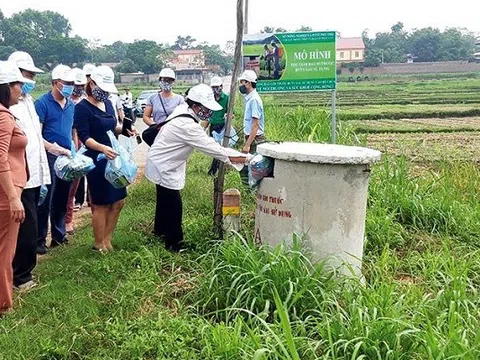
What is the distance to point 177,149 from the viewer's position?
4.72 metres

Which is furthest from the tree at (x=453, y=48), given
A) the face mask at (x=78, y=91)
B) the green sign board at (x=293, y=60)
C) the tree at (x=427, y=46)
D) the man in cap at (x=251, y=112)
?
the face mask at (x=78, y=91)

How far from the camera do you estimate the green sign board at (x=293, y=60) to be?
23.1 ft

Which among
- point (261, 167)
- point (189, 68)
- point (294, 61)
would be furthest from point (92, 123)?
point (189, 68)

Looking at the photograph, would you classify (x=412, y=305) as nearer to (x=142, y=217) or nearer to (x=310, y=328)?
(x=310, y=328)

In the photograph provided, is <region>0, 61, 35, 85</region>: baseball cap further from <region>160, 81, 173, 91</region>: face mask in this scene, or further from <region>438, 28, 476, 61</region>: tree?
<region>438, 28, 476, 61</region>: tree

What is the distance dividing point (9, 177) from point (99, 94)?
134 cm

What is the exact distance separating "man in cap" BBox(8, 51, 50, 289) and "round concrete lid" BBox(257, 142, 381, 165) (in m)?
1.71

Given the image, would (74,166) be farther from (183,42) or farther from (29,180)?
(183,42)

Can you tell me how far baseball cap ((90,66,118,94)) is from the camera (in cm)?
465

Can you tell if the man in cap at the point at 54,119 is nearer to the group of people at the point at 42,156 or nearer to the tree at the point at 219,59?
the group of people at the point at 42,156

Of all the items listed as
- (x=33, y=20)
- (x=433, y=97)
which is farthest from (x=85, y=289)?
(x=33, y=20)

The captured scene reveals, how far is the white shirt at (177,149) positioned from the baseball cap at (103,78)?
1.80 feet

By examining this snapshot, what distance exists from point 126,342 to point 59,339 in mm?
427

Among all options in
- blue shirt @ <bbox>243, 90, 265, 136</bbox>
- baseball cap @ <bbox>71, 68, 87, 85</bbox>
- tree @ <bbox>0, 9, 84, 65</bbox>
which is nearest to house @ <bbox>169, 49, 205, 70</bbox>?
tree @ <bbox>0, 9, 84, 65</bbox>
